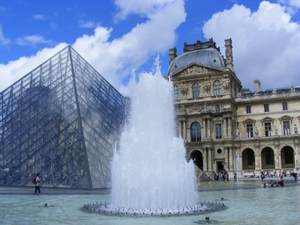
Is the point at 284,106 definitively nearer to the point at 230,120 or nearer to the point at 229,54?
the point at 230,120

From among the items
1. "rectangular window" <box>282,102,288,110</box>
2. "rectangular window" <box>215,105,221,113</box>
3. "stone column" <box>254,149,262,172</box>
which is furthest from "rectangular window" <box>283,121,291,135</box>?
"rectangular window" <box>215,105,221,113</box>

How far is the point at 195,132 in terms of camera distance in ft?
173

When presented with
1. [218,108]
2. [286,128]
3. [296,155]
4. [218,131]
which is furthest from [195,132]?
[296,155]

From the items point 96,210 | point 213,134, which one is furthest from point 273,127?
point 96,210

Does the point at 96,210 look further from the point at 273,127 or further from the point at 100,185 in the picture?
the point at 273,127

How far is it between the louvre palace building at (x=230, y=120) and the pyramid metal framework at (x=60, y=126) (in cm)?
2042

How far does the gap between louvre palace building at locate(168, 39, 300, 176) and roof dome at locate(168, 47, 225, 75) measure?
4.5 inches

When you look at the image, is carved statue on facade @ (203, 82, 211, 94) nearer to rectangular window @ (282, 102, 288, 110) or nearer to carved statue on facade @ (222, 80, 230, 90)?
carved statue on facade @ (222, 80, 230, 90)

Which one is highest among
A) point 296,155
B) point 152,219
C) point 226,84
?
point 226,84

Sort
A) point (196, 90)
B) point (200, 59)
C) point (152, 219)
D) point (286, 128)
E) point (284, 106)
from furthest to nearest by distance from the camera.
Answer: point (200, 59) < point (196, 90) < point (284, 106) < point (286, 128) < point (152, 219)

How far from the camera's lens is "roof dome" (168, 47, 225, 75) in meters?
53.4

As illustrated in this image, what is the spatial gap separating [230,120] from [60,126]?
28244mm

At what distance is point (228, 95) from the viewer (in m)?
51.2

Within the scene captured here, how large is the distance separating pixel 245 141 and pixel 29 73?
88.9 feet
